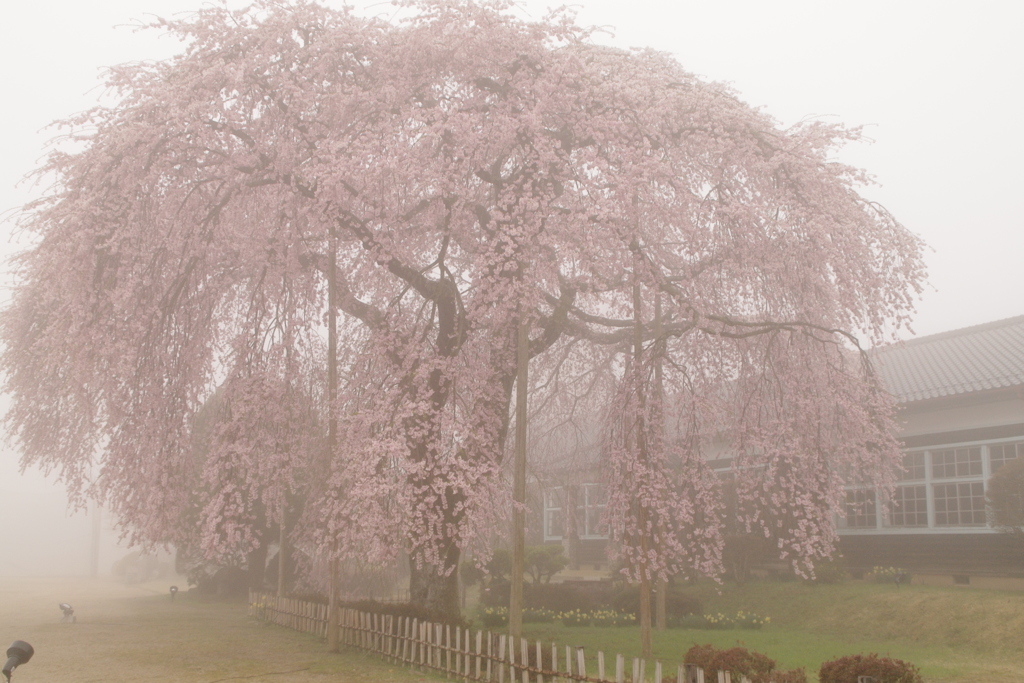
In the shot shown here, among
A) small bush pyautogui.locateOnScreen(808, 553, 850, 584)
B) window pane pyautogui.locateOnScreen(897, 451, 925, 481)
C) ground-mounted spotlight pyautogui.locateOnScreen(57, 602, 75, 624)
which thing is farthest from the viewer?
ground-mounted spotlight pyautogui.locateOnScreen(57, 602, 75, 624)

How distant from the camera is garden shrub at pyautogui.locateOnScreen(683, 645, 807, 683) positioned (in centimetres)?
776

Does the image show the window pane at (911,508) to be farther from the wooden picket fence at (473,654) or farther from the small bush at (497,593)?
the small bush at (497,593)

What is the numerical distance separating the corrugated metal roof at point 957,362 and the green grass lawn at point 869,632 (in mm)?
4500

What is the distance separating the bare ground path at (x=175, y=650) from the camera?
11320 millimetres

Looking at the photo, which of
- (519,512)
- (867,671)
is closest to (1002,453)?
(867,671)

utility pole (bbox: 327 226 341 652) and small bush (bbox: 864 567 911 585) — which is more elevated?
utility pole (bbox: 327 226 341 652)

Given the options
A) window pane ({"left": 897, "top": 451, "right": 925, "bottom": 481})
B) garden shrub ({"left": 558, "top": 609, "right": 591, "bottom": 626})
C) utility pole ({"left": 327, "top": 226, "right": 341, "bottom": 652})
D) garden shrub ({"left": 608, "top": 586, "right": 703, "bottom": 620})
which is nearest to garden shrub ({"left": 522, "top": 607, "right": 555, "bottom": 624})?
garden shrub ({"left": 558, "top": 609, "right": 591, "bottom": 626})

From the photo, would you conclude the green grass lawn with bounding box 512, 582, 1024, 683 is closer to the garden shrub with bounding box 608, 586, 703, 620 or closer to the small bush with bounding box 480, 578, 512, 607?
the garden shrub with bounding box 608, 586, 703, 620

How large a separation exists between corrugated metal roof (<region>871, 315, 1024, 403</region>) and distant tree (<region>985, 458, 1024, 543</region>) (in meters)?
1.80

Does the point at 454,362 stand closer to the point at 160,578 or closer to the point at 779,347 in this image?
the point at 779,347

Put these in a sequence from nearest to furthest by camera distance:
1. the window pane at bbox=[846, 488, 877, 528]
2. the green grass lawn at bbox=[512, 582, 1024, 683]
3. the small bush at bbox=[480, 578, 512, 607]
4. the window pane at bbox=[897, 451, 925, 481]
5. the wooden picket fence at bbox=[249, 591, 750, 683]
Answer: the wooden picket fence at bbox=[249, 591, 750, 683], the green grass lawn at bbox=[512, 582, 1024, 683], the window pane at bbox=[897, 451, 925, 481], the window pane at bbox=[846, 488, 877, 528], the small bush at bbox=[480, 578, 512, 607]

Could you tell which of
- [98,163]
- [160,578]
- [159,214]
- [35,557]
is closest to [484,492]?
[159,214]

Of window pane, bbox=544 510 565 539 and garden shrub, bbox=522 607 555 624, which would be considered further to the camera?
window pane, bbox=544 510 565 539

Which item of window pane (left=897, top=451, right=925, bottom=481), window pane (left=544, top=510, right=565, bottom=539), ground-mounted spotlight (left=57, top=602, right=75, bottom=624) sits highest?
window pane (left=897, top=451, right=925, bottom=481)
